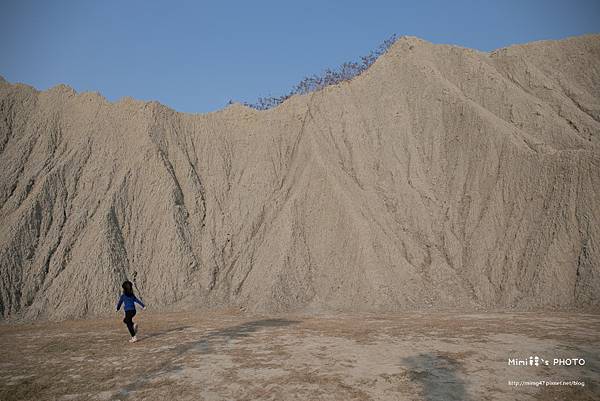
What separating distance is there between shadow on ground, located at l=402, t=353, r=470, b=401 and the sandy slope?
7026 millimetres

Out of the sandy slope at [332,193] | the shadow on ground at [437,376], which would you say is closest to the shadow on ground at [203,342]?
the sandy slope at [332,193]

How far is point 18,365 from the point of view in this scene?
324 inches

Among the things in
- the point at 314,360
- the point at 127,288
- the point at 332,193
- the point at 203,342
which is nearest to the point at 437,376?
the point at 314,360

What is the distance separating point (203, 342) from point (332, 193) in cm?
1035

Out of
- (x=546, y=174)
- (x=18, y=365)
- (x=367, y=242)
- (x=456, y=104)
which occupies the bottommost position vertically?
(x=18, y=365)

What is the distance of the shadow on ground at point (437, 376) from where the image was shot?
231 inches

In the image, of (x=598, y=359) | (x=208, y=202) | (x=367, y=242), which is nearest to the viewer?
(x=598, y=359)

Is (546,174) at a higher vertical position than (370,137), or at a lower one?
lower

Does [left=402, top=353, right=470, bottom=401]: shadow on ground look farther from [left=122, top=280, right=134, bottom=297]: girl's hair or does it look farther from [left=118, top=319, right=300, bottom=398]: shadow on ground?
[left=122, top=280, right=134, bottom=297]: girl's hair

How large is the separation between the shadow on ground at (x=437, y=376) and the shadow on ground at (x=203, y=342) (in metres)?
4.31

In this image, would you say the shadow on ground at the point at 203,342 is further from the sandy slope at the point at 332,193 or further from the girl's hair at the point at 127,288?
the sandy slope at the point at 332,193

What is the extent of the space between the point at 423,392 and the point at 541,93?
21.8 m

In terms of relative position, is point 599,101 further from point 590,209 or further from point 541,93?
point 590,209

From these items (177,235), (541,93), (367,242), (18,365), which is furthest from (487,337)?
(541,93)
